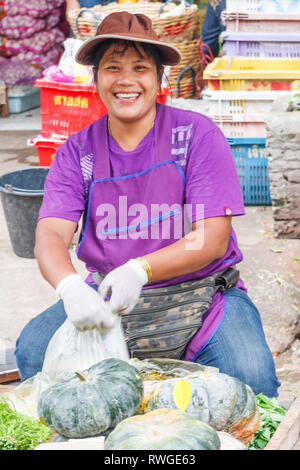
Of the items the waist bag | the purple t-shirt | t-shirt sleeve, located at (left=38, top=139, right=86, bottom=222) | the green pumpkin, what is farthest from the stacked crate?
the green pumpkin

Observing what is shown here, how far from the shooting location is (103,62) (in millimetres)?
2281

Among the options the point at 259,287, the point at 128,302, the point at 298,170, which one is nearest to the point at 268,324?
the point at 259,287

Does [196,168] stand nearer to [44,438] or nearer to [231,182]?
[231,182]

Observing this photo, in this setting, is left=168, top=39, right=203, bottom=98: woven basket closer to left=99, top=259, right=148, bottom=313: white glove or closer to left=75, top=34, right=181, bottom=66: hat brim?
left=75, top=34, right=181, bottom=66: hat brim

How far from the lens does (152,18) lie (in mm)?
6355

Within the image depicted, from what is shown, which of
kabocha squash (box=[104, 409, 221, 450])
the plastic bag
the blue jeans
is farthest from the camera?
the blue jeans

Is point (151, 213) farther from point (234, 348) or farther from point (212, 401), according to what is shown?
point (212, 401)

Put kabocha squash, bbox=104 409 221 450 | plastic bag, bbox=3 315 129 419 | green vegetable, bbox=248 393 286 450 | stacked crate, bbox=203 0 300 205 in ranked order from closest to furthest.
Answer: kabocha squash, bbox=104 409 221 450 < green vegetable, bbox=248 393 286 450 < plastic bag, bbox=3 315 129 419 < stacked crate, bbox=203 0 300 205

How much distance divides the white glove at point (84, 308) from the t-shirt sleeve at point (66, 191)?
15.5 inches

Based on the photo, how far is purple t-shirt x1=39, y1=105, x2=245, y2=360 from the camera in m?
2.18

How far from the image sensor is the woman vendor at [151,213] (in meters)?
2.14

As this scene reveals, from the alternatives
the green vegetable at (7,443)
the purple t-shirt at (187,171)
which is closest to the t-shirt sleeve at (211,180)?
the purple t-shirt at (187,171)

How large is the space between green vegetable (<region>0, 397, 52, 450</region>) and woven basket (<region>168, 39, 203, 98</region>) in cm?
524
